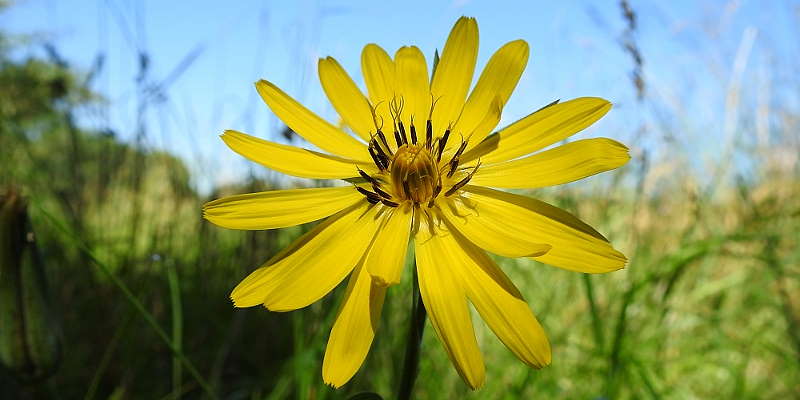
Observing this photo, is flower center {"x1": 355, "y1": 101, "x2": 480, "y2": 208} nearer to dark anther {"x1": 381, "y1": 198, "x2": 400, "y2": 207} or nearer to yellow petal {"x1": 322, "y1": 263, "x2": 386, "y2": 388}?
dark anther {"x1": 381, "y1": 198, "x2": 400, "y2": 207}

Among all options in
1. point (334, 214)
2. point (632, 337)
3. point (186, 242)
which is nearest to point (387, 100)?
point (334, 214)

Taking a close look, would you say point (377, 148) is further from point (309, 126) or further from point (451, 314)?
point (451, 314)

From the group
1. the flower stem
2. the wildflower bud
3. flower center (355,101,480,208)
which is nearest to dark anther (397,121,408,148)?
flower center (355,101,480,208)

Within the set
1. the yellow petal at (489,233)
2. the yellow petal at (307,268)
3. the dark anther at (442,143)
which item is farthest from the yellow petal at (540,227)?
the yellow petal at (307,268)

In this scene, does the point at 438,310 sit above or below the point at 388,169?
below

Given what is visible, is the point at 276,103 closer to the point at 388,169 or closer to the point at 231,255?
the point at 388,169

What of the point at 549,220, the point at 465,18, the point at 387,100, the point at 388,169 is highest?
the point at 465,18

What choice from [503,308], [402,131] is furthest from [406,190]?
[503,308]
